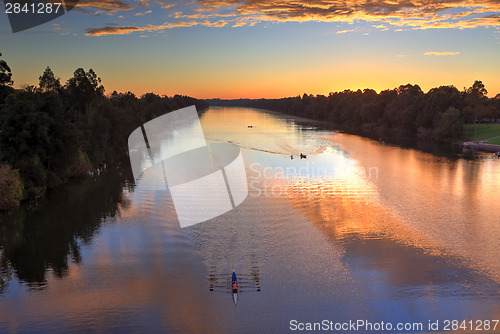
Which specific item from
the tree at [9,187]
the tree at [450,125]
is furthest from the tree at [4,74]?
the tree at [450,125]

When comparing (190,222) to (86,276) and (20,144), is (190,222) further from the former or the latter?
(20,144)

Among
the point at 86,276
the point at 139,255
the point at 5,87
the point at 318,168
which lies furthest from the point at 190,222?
the point at 5,87

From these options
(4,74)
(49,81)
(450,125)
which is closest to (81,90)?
(49,81)

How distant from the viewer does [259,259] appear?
31.1 metres

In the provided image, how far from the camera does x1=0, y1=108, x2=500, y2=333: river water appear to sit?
78.8ft

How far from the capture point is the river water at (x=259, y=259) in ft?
78.8

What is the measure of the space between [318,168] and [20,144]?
42.8m

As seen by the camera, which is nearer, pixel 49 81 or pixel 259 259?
pixel 259 259

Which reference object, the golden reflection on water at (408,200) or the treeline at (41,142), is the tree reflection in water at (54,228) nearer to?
the treeline at (41,142)

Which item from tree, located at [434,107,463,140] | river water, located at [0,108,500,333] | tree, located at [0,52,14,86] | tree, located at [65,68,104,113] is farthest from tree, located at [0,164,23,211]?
tree, located at [434,107,463,140]

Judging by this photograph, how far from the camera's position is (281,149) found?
91562 millimetres

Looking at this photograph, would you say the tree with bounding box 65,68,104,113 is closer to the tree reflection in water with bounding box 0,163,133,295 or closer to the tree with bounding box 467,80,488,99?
the tree reflection in water with bounding box 0,163,133,295

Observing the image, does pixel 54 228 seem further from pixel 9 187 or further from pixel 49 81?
pixel 49 81

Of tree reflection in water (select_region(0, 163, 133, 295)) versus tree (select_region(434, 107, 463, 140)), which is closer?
tree reflection in water (select_region(0, 163, 133, 295))
